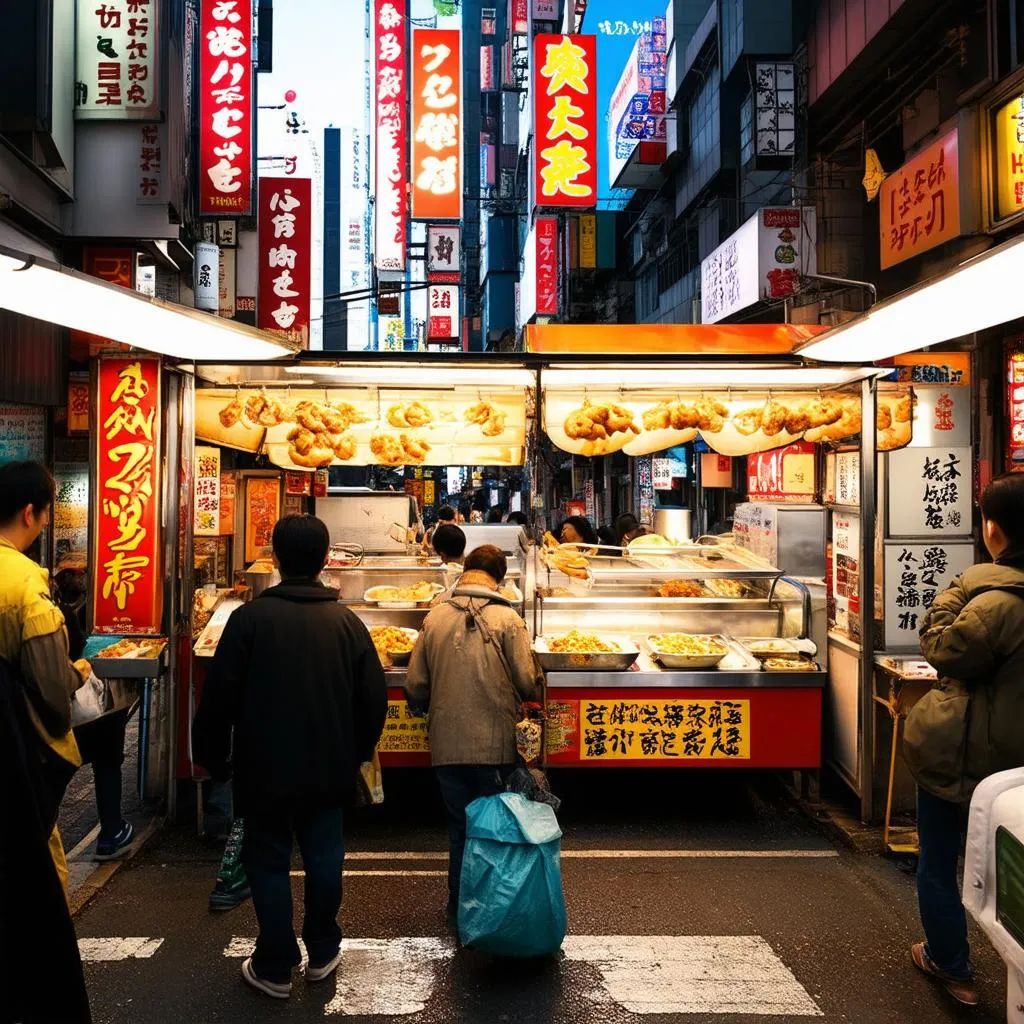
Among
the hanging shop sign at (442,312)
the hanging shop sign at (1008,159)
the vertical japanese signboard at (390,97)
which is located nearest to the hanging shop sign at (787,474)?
the hanging shop sign at (1008,159)

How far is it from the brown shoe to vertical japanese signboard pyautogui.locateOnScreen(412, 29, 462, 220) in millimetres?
15275

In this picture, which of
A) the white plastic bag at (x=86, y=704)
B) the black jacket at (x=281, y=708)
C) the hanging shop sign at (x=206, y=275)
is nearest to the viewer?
the black jacket at (x=281, y=708)

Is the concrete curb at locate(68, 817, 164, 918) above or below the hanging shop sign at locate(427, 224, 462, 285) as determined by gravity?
below

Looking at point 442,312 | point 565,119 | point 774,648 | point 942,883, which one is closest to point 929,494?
point 774,648

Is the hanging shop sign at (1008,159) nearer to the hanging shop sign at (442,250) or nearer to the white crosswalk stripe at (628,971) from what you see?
the white crosswalk stripe at (628,971)

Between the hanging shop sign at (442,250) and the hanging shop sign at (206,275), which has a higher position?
the hanging shop sign at (442,250)

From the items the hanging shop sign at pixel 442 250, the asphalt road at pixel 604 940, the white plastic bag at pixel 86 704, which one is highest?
the hanging shop sign at pixel 442 250

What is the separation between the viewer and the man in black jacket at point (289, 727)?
434 cm

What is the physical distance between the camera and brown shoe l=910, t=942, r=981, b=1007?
4523 mm

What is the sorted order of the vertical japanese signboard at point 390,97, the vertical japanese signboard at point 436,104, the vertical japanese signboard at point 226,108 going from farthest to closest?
the vertical japanese signboard at point 390,97
the vertical japanese signboard at point 436,104
the vertical japanese signboard at point 226,108

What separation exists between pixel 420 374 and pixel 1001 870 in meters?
5.62

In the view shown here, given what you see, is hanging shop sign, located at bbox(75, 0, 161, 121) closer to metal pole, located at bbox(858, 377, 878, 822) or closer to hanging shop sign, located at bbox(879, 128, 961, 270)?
metal pole, located at bbox(858, 377, 878, 822)

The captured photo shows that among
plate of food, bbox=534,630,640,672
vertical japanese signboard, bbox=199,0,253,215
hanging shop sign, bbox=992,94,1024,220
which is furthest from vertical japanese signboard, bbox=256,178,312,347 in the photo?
hanging shop sign, bbox=992,94,1024,220

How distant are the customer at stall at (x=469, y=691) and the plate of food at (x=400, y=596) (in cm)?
297
